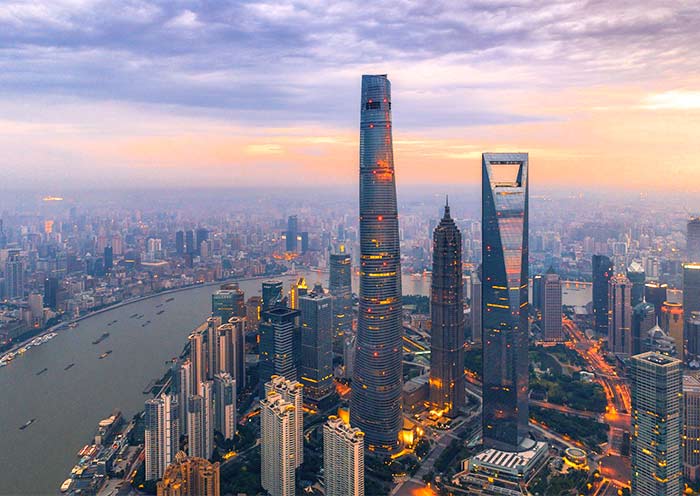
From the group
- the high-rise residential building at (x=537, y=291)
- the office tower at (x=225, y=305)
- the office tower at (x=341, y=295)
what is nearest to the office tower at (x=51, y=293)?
the office tower at (x=225, y=305)

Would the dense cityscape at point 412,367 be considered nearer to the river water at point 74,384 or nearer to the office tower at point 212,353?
the office tower at point 212,353

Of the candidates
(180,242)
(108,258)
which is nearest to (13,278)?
(108,258)

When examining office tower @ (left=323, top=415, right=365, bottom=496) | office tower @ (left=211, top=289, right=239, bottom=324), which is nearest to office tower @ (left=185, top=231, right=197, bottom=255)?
office tower @ (left=211, top=289, right=239, bottom=324)

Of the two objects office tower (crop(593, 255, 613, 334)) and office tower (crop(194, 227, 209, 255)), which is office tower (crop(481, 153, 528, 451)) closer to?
office tower (crop(593, 255, 613, 334))

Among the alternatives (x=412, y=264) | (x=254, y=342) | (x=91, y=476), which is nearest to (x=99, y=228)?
(x=254, y=342)

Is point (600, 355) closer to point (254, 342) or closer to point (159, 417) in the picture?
point (254, 342)

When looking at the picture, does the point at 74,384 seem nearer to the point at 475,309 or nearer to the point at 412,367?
the point at 412,367

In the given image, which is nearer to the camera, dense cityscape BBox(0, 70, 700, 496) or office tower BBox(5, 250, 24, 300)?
dense cityscape BBox(0, 70, 700, 496)
